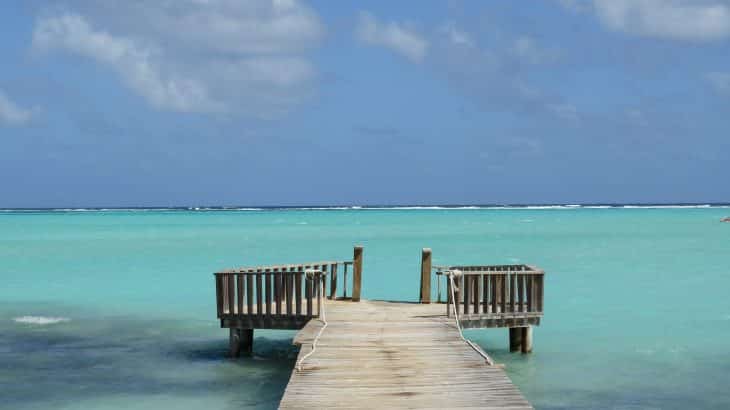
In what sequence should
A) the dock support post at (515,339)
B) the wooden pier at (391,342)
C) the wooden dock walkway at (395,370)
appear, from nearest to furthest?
the wooden dock walkway at (395,370) → the wooden pier at (391,342) → the dock support post at (515,339)

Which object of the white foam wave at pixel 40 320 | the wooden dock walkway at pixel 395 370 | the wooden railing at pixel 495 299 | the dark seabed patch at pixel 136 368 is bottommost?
the white foam wave at pixel 40 320

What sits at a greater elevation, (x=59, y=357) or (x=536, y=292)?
(x=536, y=292)

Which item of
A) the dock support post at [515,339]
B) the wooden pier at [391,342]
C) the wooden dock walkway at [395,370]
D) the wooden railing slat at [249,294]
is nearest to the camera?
the wooden dock walkway at [395,370]

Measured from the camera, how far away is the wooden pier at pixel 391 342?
10.2m

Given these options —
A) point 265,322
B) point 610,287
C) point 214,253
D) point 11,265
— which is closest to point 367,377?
point 265,322

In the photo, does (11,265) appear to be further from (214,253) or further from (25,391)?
(25,391)

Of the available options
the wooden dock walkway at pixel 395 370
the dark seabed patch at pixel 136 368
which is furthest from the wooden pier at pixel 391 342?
the dark seabed patch at pixel 136 368

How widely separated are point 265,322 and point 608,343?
28.6 feet

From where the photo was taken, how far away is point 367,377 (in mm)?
11328

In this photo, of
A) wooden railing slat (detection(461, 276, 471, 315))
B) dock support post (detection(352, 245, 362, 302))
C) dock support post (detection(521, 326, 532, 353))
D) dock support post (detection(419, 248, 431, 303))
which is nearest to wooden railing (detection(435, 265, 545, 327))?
wooden railing slat (detection(461, 276, 471, 315))

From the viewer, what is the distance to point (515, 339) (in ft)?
62.0

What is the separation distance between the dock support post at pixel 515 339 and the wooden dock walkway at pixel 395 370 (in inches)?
111

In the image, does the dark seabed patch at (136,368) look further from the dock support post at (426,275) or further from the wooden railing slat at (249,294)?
the dock support post at (426,275)

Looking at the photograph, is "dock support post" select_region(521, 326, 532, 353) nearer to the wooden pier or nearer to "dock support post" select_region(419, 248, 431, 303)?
the wooden pier
